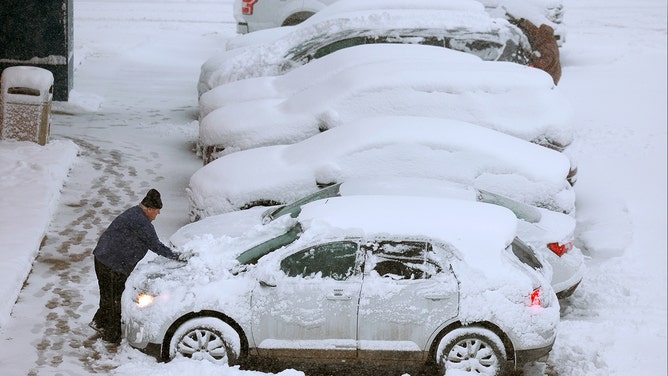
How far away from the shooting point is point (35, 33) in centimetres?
1686

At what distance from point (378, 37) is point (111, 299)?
7.75 m

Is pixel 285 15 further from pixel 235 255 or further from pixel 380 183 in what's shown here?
pixel 235 255

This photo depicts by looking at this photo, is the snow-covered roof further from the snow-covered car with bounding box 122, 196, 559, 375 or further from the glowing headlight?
the glowing headlight

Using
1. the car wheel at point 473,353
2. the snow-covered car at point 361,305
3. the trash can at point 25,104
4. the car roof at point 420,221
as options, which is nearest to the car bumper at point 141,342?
the snow-covered car at point 361,305

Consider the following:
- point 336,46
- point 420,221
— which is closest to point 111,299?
point 420,221

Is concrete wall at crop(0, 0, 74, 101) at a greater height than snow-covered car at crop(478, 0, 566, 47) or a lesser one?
lesser

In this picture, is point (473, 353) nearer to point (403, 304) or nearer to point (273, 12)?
point (403, 304)

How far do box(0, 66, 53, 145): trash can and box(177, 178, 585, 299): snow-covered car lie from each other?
198 inches

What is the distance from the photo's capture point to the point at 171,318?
768 cm

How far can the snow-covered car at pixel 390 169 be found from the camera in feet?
34.7

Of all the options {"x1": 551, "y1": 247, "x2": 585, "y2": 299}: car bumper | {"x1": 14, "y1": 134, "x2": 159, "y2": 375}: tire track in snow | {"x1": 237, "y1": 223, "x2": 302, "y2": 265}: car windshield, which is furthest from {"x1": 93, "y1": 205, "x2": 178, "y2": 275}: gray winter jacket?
{"x1": 551, "y1": 247, "x2": 585, "y2": 299}: car bumper

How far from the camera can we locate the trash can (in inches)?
533

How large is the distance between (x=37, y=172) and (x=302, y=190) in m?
4.03

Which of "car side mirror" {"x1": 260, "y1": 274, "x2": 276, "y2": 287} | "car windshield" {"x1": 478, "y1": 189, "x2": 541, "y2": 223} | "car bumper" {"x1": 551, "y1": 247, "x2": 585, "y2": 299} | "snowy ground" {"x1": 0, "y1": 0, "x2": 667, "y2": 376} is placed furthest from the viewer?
"car windshield" {"x1": 478, "y1": 189, "x2": 541, "y2": 223}
